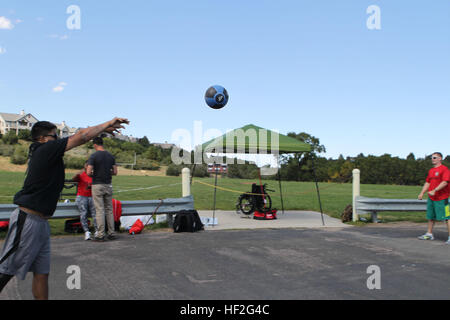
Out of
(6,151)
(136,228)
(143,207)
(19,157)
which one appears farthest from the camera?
(6,151)

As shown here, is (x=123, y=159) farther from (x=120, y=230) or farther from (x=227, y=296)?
(x=227, y=296)

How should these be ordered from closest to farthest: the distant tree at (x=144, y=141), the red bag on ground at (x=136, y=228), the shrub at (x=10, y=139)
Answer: the red bag on ground at (x=136, y=228) → the shrub at (x=10, y=139) → the distant tree at (x=144, y=141)

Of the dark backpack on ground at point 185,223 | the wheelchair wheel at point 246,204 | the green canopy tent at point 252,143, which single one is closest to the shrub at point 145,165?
the wheelchair wheel at point 246,204

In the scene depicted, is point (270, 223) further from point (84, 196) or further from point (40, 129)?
point (40, 129)

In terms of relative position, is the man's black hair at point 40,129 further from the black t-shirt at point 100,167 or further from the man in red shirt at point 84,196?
the man in red shirt at point 84,196

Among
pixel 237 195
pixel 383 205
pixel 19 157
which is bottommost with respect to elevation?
pixel 237 195

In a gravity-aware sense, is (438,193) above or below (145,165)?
below

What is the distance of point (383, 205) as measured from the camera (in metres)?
11.5

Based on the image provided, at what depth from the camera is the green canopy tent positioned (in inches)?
444

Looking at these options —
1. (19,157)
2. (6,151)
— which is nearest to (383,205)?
(19,157)

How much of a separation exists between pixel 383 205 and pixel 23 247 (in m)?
10.5

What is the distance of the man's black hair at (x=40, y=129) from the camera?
375 cm
